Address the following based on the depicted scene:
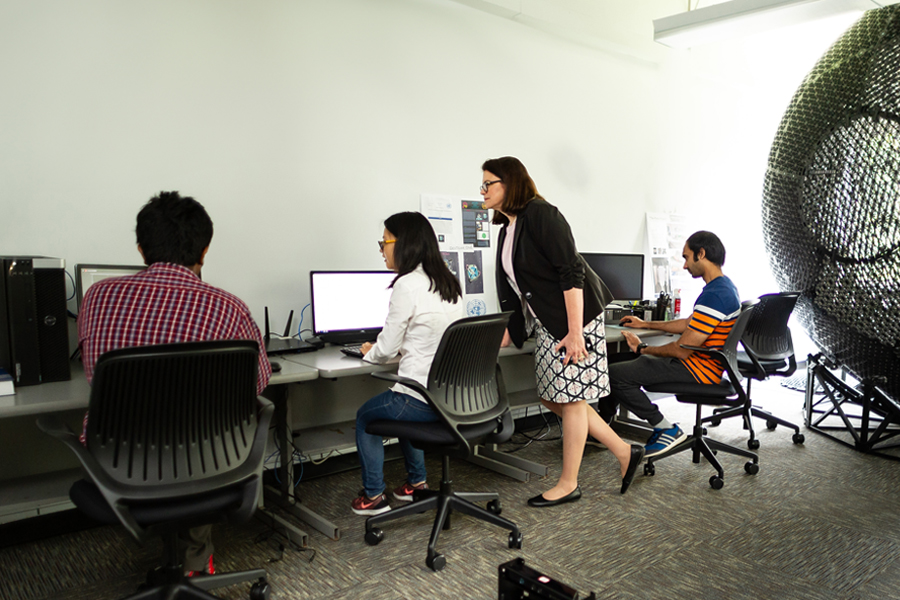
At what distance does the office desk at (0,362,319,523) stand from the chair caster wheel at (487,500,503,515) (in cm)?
89

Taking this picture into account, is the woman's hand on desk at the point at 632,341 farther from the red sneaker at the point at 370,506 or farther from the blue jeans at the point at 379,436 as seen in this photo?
the red sneaker at the point at 370,506

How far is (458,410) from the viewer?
6.62 ft

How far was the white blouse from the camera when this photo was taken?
2.10 m

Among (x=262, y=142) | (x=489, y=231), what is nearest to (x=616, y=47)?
(x=489, y=231)

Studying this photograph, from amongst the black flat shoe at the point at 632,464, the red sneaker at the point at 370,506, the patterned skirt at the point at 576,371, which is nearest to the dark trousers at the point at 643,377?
the black flat shoe at the point at 632,464

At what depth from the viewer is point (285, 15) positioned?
2732 mm

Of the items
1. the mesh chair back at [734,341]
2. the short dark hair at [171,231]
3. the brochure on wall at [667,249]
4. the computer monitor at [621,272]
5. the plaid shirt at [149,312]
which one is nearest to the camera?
the plaid shirt at [149,312]

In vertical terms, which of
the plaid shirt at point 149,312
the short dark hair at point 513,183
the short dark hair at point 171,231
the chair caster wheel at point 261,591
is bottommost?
the chair caster wheel at point 261,591

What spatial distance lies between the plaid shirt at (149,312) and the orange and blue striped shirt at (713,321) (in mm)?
2127

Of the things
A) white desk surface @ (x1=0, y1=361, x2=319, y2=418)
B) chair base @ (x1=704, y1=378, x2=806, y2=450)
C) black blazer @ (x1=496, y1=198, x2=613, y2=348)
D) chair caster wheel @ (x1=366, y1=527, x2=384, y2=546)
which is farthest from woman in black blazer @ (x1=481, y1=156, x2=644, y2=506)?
chair base @ (x1=704, y1=378, x2=806, y2=450)

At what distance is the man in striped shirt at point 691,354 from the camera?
2.80 m

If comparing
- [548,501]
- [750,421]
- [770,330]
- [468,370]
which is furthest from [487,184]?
[750,421]

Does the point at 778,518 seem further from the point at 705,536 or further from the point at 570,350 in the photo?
the point at 570,350

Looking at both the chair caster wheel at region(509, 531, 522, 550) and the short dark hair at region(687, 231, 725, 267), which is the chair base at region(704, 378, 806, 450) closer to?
the short dark hair at region(687, 231, 725, 267)
